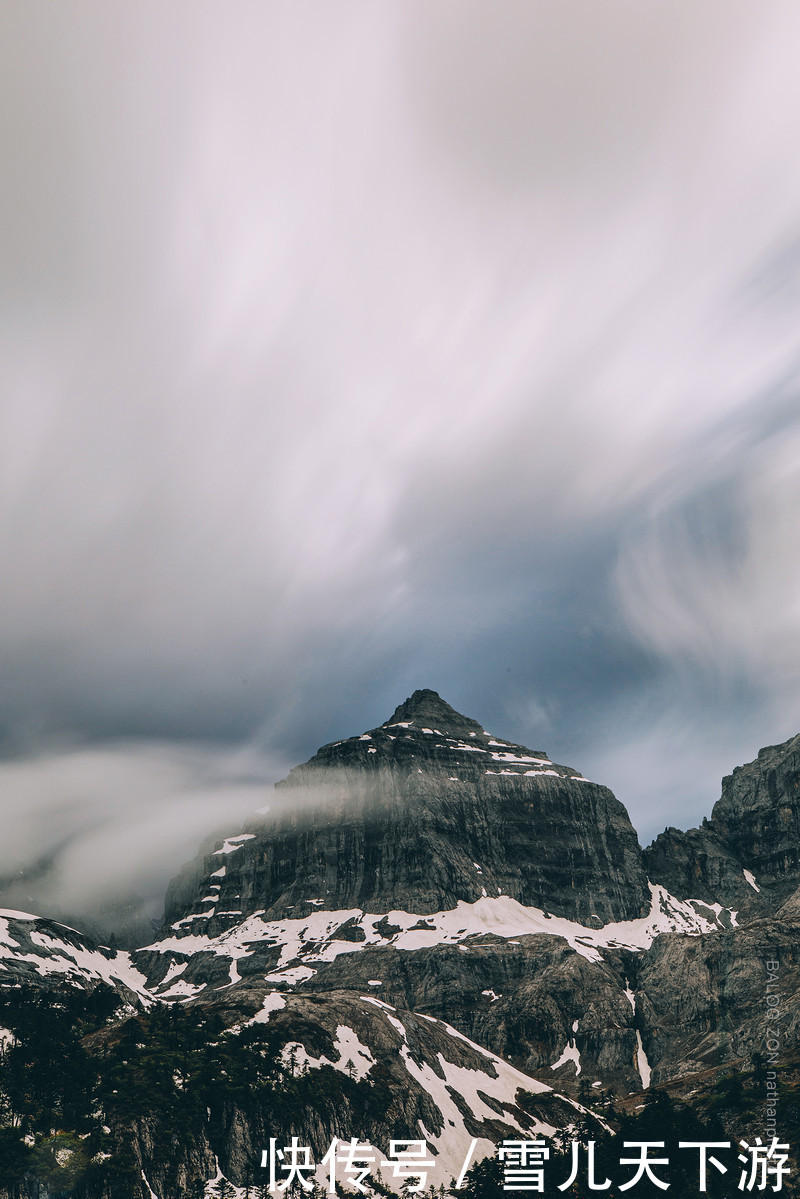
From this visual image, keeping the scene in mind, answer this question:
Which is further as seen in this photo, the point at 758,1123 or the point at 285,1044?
the point at 285,1044

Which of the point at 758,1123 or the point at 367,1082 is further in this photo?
the point at 367,1082

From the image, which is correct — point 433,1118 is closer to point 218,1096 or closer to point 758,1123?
point 218,1096

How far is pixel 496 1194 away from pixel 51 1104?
239 ft

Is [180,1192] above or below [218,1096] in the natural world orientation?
below

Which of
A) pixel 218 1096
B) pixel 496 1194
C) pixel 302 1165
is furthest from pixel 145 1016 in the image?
pixel 496 1194

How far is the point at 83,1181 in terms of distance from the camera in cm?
13375

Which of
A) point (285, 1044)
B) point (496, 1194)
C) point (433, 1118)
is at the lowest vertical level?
point (496, 1194)

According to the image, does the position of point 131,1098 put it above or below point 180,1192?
above

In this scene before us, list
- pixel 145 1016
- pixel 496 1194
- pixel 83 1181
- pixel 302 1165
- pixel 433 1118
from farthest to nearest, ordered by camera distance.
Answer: pixel 145 1016 → pixel 433 1118 → pixel 302 1165 → pixel 496 1194 → pixel 83 1181

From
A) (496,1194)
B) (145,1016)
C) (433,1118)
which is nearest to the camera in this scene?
(496,1194)

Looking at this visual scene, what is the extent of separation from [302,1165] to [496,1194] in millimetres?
33229

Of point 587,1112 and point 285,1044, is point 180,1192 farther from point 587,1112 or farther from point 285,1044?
point 587,1112

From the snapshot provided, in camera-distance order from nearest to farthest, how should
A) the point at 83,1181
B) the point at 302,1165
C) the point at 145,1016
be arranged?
1. the point at 83,1181
2. the point at 302,1165
3. the point at 145,1016

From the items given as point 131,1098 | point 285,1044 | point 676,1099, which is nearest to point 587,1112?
point 676,1099
